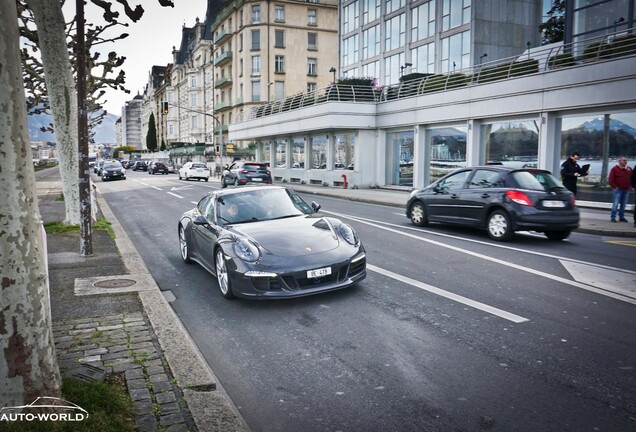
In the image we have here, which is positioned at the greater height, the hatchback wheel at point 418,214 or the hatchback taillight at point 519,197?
the hatchback taillight at point 519,197

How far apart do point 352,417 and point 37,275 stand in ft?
7.31

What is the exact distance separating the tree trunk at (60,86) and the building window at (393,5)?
3702 centimetres

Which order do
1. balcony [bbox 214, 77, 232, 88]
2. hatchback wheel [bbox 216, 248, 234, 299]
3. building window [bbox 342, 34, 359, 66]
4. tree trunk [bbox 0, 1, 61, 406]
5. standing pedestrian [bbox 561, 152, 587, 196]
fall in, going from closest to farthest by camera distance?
tree trunk [bbox 0, 1, 61, 406], hatchback wheel [bbox 216, 248, 234, 299], standing pedestrian [bbox 561, 152, 587, 196], building window [bbox 342, 34, 359, 66], balcony [bbox 214, 77, 232, 88]

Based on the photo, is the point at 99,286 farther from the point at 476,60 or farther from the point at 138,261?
the point at 476,60

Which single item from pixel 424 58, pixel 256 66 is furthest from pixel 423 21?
pixel 256 66

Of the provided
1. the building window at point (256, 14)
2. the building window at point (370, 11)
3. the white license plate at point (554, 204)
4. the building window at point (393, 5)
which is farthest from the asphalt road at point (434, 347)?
the building window at point (256, 14)

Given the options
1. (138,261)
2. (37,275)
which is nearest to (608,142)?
(138,261)

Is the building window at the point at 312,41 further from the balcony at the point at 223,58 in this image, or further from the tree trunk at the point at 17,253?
the tree trunk at the point at 17,253

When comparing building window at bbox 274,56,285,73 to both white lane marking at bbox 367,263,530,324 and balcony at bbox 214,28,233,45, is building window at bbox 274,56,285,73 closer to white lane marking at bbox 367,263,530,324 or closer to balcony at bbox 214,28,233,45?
balcony at bbox 214,28,233,45

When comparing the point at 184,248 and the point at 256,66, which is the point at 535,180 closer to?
the point at 184,248

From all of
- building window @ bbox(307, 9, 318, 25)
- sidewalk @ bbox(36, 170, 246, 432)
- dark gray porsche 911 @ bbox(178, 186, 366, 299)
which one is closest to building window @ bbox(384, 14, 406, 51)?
building window @ bbox(307, 9, 318, 25)

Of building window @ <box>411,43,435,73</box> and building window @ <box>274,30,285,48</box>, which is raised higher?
building window @ <box>274,30,285,48</box>

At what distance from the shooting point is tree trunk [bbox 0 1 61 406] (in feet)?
10.1

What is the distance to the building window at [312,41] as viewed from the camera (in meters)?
68.0
